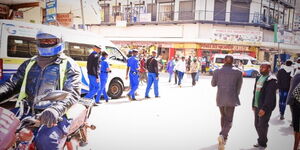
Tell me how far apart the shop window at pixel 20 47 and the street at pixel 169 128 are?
6.86 feet

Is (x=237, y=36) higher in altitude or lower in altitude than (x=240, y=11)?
lower

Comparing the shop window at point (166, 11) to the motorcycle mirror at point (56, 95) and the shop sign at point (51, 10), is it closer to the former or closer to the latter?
the shop sign at point (51, 10)

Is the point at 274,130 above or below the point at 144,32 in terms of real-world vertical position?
below

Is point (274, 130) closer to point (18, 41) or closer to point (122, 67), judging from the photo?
point (122, 67)

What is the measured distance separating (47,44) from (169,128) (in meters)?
3.62

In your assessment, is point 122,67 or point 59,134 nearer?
point 59,134

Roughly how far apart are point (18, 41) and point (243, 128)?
5.54 m

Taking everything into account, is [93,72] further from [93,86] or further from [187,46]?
[187,46]

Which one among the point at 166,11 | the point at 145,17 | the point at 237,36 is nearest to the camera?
the point at 237,36

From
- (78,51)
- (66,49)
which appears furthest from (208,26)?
(66,49)

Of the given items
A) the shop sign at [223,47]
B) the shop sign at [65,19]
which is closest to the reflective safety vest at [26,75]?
the shop sign at [65,19]

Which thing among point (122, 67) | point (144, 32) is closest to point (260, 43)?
point (144, 32)

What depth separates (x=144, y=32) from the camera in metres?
28.5

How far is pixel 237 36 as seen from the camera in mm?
25594
